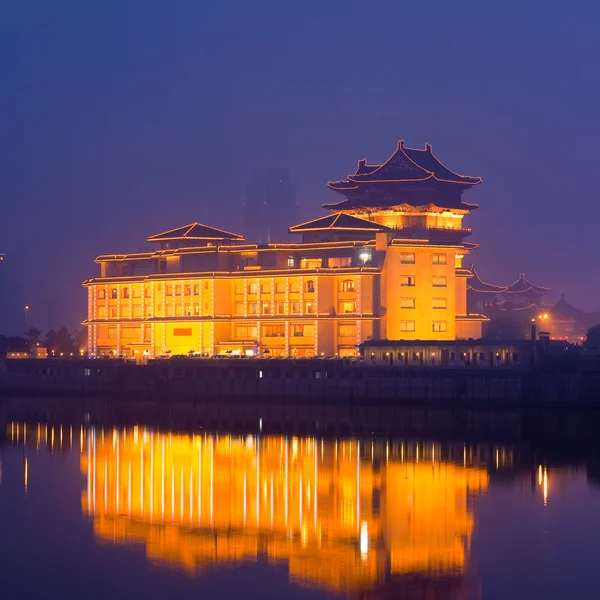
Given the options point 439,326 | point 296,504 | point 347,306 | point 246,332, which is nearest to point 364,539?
point 296,504

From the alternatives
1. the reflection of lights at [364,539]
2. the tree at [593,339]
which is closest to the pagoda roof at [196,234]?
the tree at [593,339]

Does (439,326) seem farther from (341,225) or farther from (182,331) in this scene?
(182,331)

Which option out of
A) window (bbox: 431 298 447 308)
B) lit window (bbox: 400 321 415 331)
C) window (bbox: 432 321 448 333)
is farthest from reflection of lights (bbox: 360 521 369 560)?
window (bbox: 431 298 447 308)

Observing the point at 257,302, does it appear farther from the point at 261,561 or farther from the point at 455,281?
the point at 261,561

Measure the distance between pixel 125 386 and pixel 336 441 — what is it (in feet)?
134

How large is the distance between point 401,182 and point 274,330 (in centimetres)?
2335

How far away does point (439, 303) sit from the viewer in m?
118

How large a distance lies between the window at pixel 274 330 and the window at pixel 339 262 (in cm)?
675

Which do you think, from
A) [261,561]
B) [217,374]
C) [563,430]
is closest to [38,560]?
[261,561]

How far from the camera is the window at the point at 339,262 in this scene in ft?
383

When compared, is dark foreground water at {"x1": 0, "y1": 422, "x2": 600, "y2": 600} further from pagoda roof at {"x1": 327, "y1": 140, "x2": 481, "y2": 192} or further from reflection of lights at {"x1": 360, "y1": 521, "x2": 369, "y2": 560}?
pagoda roof at {"x1": 327, "y1": 140, "x2": 481, "y2": 192}

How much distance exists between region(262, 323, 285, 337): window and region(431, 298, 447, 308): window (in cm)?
1317

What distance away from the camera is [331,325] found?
116 meters

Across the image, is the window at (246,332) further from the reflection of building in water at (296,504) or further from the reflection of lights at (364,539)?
the reflection of lights at (364,539)
